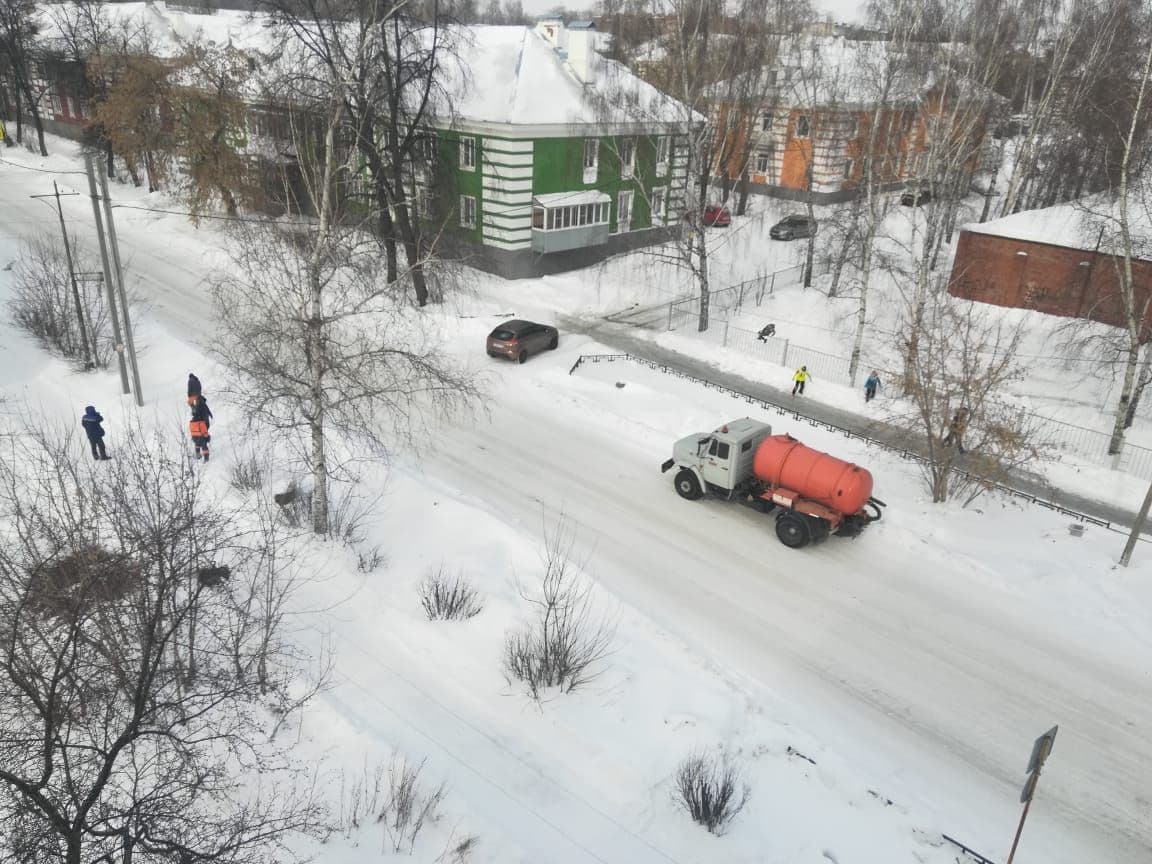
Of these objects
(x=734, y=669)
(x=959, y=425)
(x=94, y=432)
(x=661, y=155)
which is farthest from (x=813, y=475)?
(x=661, y=155)

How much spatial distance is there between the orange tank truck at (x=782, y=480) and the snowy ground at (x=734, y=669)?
512 millimetres

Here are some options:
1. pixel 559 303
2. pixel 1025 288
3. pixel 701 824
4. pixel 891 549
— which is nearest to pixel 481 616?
pixel 701 824

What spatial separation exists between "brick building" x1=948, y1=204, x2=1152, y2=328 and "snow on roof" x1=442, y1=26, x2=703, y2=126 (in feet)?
46.0

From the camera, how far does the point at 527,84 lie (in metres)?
32.4

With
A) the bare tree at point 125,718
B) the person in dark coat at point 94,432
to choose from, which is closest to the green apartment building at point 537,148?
the person in dark coat at point 94,432

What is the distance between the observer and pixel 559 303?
31.6 m

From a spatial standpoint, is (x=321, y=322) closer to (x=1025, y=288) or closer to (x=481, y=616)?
(x=481, y=616)

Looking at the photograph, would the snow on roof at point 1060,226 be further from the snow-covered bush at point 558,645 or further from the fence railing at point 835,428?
the snow-covered bush at point 558,645

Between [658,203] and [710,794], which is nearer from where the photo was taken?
[710,794]

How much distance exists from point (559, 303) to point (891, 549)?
18.1 m

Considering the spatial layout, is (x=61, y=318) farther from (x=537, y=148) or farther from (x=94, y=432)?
(x=537, y=148)

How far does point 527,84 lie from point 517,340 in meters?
13.0

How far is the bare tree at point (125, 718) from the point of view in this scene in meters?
7.11

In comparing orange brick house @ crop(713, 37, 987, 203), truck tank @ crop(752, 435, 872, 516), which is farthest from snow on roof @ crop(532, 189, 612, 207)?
truck tank @ crop(752, 435, 872, 516)
